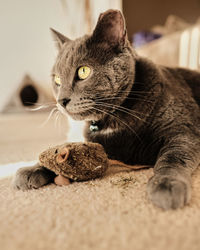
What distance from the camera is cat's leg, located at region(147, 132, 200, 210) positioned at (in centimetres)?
50

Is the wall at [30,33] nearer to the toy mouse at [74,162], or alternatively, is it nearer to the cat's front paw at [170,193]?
the toy mouse at [74,162]

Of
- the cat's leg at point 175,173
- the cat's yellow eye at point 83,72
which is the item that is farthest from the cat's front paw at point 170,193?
the cat's yellow eye at point 83,72

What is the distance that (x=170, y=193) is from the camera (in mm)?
499

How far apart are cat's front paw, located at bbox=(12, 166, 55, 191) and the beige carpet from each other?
3cm

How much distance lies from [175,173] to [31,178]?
444 millimetres

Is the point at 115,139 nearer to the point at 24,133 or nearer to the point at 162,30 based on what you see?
the point at 24,133

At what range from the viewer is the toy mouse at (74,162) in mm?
645

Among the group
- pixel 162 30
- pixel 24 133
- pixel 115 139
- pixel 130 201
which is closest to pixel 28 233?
pixel 130 201

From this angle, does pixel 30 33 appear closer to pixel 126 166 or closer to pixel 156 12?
pixel 156 12

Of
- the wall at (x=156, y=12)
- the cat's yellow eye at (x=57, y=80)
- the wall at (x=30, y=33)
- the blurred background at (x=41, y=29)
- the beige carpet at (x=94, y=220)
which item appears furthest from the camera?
the wall at (x=30, y=33)

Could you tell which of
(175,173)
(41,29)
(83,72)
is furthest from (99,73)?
(41,29)

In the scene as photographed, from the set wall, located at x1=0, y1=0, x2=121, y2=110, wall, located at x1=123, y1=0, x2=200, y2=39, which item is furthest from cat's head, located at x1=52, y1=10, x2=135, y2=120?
wall, located at x1=0, y1=0, x2=121, y2=110

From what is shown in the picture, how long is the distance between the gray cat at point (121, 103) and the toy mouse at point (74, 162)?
0.07 m

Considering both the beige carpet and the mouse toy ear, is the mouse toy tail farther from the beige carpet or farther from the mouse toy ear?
the mouse toy ear
